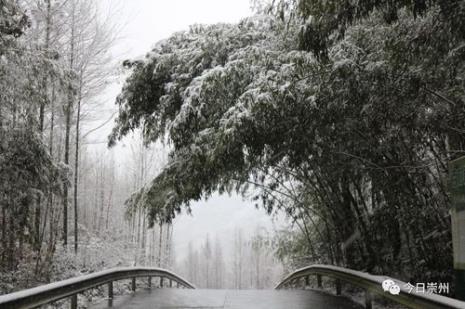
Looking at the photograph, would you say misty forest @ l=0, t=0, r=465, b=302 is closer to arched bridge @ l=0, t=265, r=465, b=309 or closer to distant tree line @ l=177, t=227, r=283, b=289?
arched bridge @ l=0, t=265, r=465, b=309

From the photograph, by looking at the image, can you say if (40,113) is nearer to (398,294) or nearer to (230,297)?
(230,297)

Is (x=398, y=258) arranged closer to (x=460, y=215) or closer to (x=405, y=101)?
→ (x=405, y=101)

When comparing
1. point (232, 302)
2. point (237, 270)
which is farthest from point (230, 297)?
point (237, 270)

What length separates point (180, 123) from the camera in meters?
7.91

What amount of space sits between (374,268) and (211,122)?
193 inches

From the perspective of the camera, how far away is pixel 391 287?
5453 millimetres

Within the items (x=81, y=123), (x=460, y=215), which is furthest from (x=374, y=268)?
(x=81, y=123)

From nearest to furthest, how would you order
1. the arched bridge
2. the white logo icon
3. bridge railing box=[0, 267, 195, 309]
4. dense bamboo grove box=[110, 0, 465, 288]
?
bridge railing box=[0, 267, 195, 309]
the arched bridge
the white logo icon
dense bamboo grove box=[110, 0, 465, 288]

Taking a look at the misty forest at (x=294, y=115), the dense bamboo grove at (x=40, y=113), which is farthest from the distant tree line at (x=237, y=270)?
the misty forest at (x=294, y=115)

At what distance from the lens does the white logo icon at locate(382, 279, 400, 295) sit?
5.32 m

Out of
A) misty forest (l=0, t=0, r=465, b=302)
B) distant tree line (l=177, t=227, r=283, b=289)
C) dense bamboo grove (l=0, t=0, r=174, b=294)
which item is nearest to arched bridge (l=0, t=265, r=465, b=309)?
misty forest (l=0, t=0, r=465, b=302)

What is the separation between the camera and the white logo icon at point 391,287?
532 cm

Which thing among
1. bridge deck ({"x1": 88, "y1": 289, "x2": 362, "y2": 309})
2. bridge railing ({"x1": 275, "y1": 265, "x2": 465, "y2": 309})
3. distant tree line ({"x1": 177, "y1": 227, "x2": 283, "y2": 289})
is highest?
bridge railing ({"x1": 275, "y1": 265, "x2": 465, "y2": 309})

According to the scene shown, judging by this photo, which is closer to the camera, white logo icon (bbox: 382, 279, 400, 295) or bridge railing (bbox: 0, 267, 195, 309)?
bridge railing (bbox: 0, 267, 195, 309)
